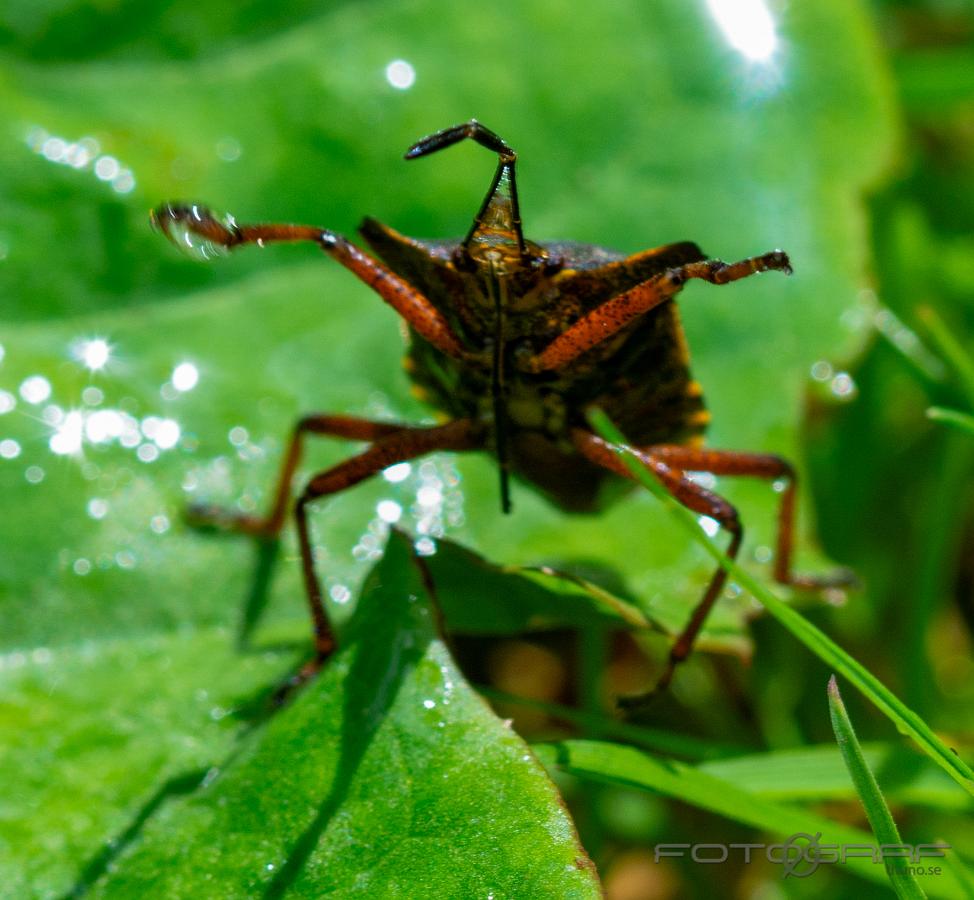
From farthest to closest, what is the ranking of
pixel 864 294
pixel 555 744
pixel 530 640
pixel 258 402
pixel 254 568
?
pixel 530 640
pixel 864 294
pixel 258 402
pixel 254 568
pixel 555 744

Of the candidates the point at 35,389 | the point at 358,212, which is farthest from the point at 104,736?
the point at 358,212

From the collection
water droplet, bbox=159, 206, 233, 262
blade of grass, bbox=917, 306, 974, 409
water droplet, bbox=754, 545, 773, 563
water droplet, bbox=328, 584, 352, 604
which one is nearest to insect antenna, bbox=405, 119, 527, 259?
water droplet, bbox=159, 206, 233, 262

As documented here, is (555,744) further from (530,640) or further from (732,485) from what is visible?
(530,640)

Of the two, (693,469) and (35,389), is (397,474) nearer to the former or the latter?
(693,469)

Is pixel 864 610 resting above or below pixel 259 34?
below

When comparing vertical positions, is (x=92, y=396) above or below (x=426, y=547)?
above

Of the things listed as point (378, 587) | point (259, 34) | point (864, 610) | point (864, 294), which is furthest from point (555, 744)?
point (259, 34)
